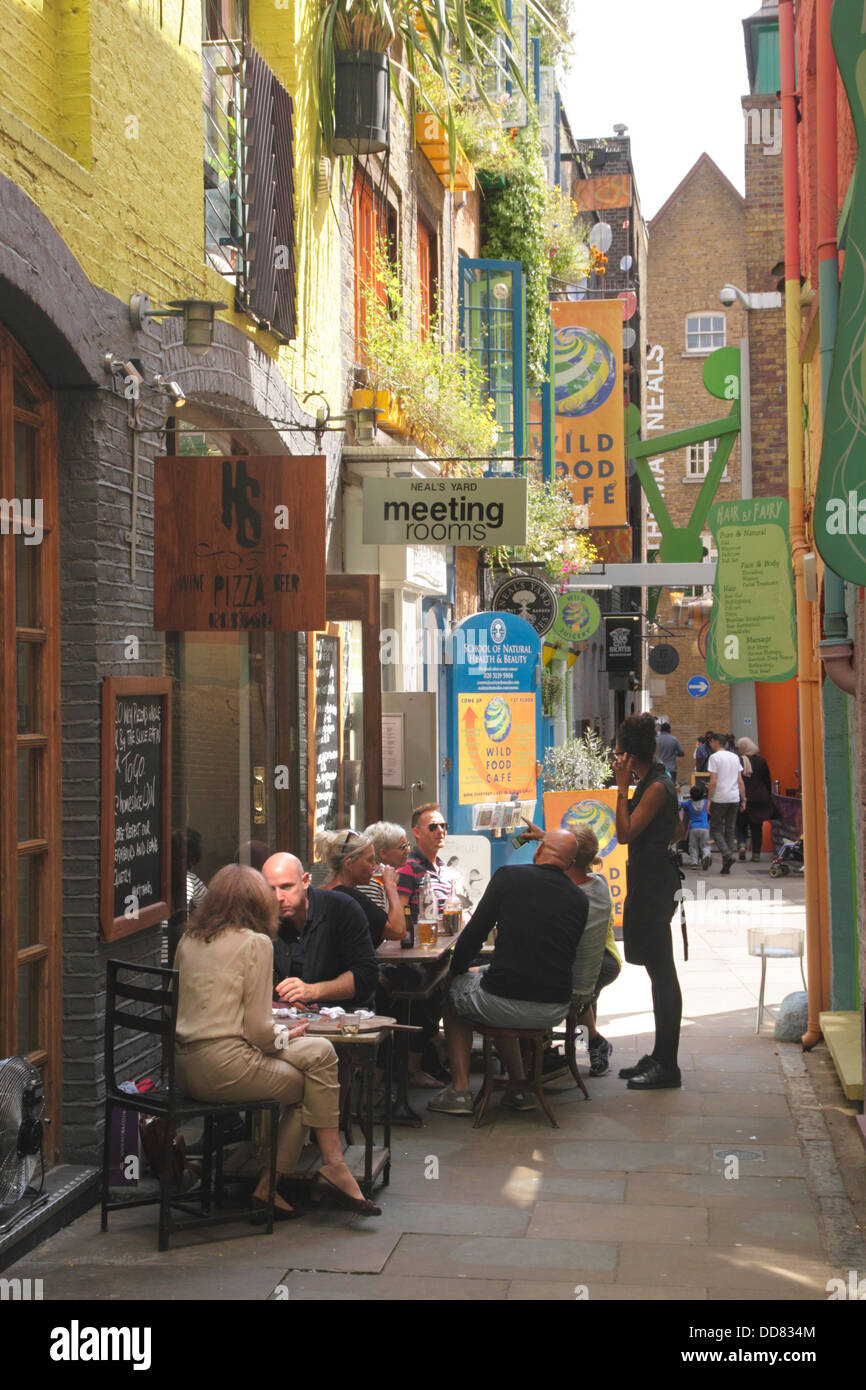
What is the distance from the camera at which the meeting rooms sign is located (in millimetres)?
9453

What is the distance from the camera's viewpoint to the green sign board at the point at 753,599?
33.9ft

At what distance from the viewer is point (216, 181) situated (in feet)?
27.2

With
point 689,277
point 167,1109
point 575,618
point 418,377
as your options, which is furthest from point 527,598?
point 689,277

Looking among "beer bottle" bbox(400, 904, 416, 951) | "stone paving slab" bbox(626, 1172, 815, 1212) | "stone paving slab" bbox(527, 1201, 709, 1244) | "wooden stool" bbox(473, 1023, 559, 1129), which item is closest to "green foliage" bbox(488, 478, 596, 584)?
"beer bottle" bbox(400, 904, 416, 951)

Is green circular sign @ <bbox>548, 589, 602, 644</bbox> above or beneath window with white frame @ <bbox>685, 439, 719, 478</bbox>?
beneath

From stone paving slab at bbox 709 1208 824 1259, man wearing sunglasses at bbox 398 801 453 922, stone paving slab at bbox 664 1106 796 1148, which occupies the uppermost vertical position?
man wearing sunglasses at bbox 398 801 453 922

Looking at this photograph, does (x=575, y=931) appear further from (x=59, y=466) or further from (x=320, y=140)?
(x=320, y=140)

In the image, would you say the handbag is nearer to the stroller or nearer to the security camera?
the security camera

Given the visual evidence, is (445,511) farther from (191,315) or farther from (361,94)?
(191,315)

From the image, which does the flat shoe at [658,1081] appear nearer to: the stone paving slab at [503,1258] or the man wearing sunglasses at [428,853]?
the man wearing sunglasses at [428,853]

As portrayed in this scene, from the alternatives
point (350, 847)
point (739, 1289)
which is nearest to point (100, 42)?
point (350, 847)

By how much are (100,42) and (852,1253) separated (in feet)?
19.0

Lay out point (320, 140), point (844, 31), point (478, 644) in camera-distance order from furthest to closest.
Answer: point (478, 644) < point (320, 140) < point (844, 31)

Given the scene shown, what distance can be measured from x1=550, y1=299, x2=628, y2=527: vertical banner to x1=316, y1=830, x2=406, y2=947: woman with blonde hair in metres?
14.0
